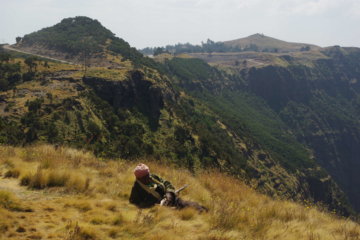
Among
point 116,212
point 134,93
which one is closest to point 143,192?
point 116,212

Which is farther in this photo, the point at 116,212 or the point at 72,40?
the point at 72,40

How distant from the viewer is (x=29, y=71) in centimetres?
8512

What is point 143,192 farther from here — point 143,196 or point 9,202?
point 9,202

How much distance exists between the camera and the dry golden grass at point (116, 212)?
220 inches

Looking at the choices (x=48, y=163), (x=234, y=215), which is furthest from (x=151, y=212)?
(x=48, y=163)

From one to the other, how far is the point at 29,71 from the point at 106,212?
91.7m

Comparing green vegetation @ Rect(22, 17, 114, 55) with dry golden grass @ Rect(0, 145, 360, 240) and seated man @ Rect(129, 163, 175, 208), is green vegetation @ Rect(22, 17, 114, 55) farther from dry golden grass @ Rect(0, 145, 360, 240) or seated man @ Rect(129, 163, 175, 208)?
seated man @ Rect(129, 163, 175, 208)

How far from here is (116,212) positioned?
658 cm

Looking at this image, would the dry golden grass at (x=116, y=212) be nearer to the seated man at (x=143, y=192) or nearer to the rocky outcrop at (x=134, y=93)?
the seated man at (x=143, y=192)

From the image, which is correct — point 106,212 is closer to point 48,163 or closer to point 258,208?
point 48,163

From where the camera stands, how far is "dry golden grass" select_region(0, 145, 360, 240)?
5594 millimetres

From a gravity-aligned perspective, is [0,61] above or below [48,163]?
above

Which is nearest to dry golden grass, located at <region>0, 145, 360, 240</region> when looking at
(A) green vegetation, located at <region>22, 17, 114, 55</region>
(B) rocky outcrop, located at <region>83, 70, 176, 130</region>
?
(B) rocky outcrop, located at <region>83, 70, 176, 130</region>

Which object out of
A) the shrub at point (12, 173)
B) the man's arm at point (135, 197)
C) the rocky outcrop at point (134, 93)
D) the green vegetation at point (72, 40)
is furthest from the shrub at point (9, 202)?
the green vegetation at point (72, 40)
